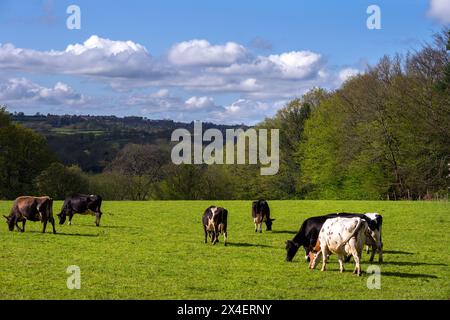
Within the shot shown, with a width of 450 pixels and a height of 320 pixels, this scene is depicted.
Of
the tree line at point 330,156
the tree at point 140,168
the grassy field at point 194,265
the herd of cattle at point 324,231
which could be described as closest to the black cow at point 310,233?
the herd of cattle at point 324,231

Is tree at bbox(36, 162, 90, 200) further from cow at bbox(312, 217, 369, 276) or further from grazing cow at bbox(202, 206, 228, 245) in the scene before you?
cow at bbox(312, 217, 369, 276)

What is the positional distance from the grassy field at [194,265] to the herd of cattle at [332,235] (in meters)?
0.46

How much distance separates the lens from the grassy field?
1354 centimetres

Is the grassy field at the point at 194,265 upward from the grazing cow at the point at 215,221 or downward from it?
downward

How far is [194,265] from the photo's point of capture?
1734 centimetres

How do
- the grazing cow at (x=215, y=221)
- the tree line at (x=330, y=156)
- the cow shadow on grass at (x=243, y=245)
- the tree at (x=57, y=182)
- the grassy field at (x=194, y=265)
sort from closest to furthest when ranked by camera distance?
the grassy field at (x=194, y=265) → the cow shadow on grass at (x=243, y=245) → the grazing cow at (x=215, y=221) → the tree line at (x=330, y=156) → the tree at (x=57, y=182)

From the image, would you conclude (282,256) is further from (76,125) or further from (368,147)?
(76,125)

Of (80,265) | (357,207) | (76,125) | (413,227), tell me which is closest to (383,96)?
(357,207)

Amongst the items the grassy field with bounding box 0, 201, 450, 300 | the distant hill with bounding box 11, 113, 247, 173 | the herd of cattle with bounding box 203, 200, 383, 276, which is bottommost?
the grassy field with bounding box 0, 201, 450, 300

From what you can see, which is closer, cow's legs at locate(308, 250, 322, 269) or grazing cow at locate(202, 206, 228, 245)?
cow's legs at locate(308, 250, 322, 269)

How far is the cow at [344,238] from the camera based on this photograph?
15727 millimetres

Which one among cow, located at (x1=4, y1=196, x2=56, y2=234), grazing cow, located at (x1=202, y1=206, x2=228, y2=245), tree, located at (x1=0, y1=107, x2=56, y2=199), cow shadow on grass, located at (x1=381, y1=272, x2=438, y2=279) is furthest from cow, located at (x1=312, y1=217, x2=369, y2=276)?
tree, located at (x1=0, y1=107, x2=56, y2=199)

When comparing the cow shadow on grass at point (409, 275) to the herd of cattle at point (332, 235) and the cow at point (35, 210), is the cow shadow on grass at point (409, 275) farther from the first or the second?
the cow at point (35, 210)
